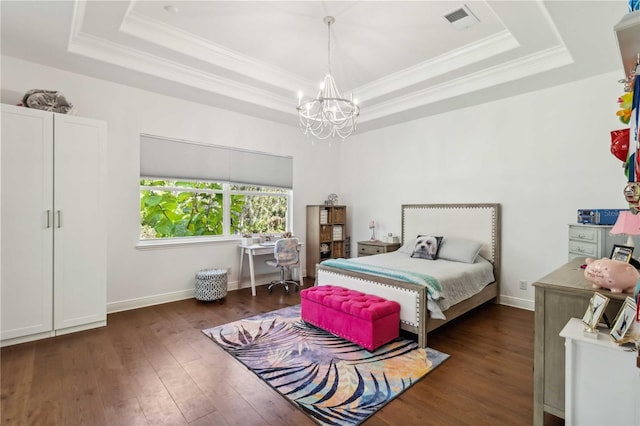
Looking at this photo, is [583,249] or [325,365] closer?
[325,365]

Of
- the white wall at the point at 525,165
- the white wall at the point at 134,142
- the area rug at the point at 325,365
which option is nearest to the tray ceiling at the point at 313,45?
the white wall at the point at 134,142

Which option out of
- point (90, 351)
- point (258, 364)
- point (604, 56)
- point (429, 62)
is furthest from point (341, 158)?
point (90, 351)

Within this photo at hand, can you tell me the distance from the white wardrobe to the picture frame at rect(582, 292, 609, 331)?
4.03 meters

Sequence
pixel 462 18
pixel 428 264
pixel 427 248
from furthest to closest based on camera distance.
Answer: pixel 427 248 → pixel 428 264 → pixel 462 18

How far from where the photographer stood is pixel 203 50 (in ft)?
11.4

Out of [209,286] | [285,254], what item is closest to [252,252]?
[285,254]

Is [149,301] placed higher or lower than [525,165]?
lower

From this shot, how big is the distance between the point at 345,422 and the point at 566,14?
341cm

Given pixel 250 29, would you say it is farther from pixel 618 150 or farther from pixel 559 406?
pixel 559 406

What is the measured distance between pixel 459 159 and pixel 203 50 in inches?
146

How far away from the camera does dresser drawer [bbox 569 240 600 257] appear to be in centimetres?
303

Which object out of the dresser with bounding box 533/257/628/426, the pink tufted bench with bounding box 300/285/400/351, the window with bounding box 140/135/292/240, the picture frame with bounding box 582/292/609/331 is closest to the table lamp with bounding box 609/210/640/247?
the dresser with bounding box 533/257/628/426

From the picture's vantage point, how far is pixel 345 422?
186 cm

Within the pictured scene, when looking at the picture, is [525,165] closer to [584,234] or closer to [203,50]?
[584,234]
